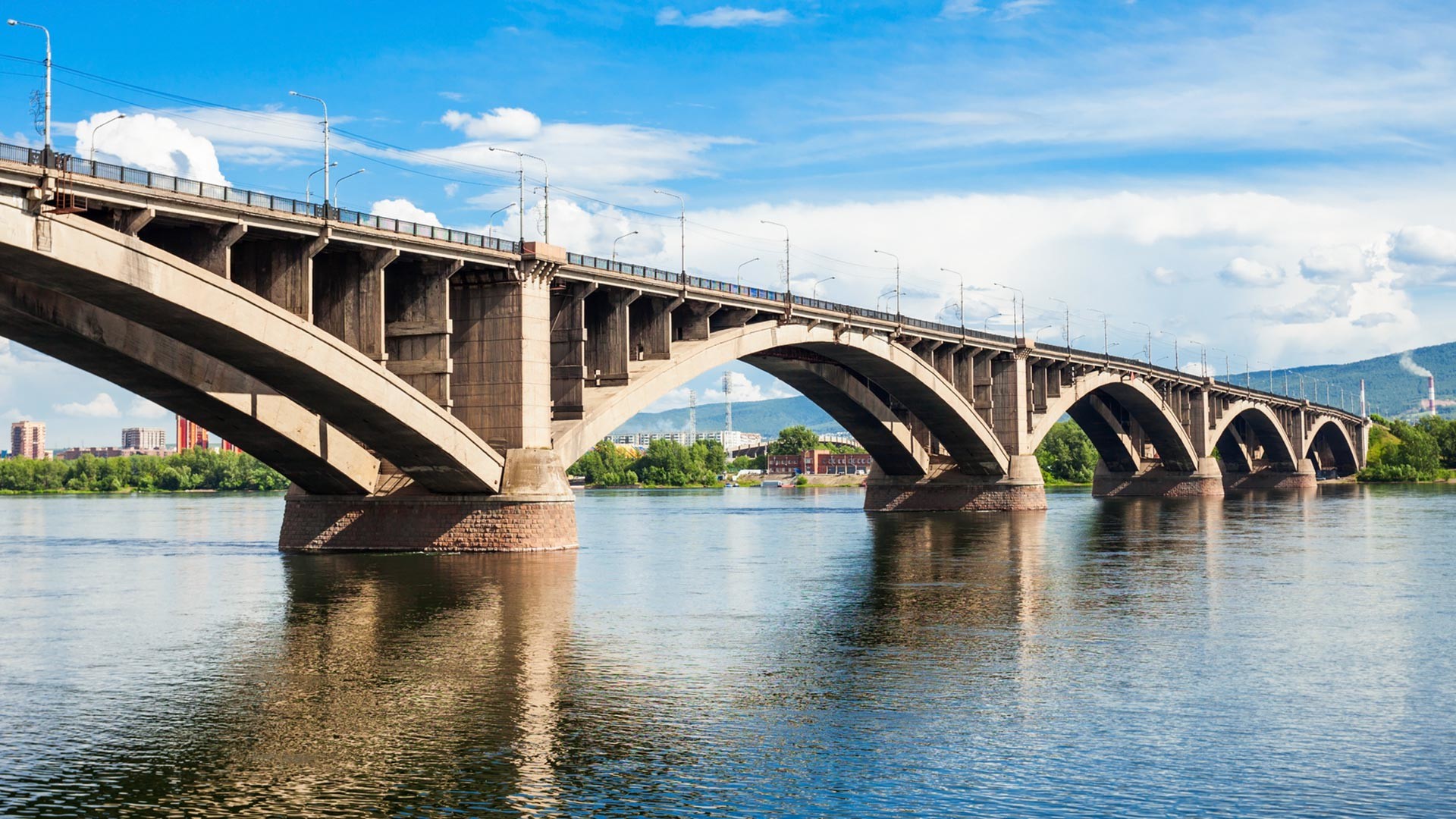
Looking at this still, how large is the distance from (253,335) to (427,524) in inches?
572

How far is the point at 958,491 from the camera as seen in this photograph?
105 meters

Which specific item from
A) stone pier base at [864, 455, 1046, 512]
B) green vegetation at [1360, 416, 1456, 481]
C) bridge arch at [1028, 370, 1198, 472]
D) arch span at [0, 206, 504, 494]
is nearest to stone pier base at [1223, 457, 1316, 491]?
green vegetation at [1360, 416, 1456, 481]

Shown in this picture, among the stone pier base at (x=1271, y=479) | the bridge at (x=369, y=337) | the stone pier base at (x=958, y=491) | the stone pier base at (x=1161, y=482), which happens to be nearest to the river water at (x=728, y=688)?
the bridge at (x=369, y=337)

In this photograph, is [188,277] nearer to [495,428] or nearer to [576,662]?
[495,428]

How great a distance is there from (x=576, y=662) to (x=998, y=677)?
855 cm

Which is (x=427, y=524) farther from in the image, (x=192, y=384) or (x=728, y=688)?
(x=728, y=688)

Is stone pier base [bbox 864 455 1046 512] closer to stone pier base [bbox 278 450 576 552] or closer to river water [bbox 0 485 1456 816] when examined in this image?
river water [bbox 0 485 1456 816]

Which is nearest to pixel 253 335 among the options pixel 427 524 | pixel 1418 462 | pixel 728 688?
pixel 427 524

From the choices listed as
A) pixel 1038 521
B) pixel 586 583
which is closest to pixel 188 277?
pixel 586 583

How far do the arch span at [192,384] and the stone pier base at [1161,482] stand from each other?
99.3m

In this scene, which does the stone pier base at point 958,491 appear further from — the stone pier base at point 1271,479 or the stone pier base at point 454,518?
the stone pier base at point 1271,479

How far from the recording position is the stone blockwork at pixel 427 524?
56656 mm

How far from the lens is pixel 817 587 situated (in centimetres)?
4619

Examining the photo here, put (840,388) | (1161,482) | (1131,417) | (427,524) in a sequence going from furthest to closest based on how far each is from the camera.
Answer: (1131,417) → (1161,482) → (840,388) → (427,524)
